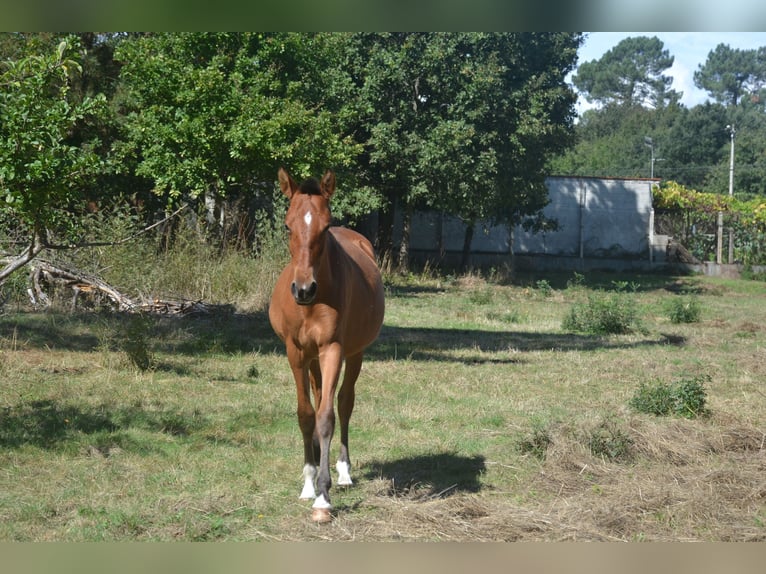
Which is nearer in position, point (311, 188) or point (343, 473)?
point (311, 188)

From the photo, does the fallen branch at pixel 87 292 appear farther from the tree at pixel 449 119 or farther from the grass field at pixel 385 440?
the tree at pixel 449 119

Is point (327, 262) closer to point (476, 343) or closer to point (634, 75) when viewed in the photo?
point (476, 343)

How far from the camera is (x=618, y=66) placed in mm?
102125

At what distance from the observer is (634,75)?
102875 mm

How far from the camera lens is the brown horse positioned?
5645 mm

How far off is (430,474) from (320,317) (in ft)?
5.50

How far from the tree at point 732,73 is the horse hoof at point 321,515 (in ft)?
321

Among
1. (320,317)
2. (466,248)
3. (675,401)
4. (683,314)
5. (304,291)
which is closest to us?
(304,291)

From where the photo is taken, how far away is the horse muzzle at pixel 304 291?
214 inches

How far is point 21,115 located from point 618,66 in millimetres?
102686

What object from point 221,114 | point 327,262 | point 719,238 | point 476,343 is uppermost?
point 221,114

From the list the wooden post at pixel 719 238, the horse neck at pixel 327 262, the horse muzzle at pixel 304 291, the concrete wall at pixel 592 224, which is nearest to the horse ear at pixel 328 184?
the horse neck at pixel 327 262

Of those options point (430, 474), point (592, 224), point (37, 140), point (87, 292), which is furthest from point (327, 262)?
point (592, 224)

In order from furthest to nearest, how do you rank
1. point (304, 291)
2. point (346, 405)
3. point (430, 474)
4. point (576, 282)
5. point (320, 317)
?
point (576, 282), point (346, 405), point (430, 474), point (320, 317), point (304, 291)
